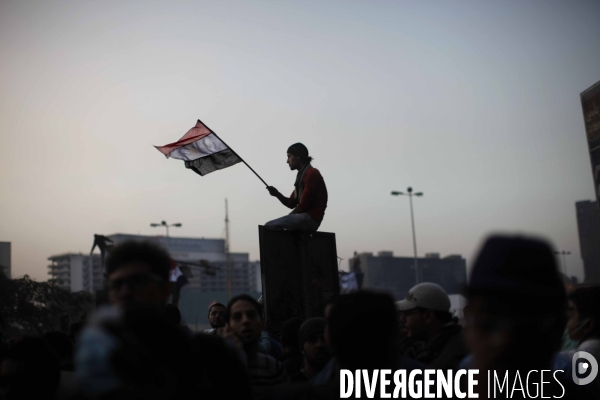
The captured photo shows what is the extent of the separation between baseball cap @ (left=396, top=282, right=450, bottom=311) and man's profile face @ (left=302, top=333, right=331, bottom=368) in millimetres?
777

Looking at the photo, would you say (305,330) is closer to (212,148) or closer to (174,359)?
(174,359)

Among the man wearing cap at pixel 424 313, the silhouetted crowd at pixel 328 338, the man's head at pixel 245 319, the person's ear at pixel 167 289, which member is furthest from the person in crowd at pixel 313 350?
the person's ear at pixel 167 289

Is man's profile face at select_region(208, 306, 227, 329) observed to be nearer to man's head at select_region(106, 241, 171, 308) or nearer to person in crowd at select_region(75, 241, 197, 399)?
man's head at select_region(106, 241, 171, 308)

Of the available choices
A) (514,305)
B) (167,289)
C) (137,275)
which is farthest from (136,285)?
(514,305)

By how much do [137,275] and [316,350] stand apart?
2443mm

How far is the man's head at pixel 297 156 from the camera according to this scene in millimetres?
8609

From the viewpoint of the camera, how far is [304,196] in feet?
27.5

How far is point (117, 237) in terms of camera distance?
17575 centimetres

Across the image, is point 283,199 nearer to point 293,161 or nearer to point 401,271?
point 293,161

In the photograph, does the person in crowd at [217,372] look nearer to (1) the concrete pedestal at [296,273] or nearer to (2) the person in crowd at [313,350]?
(2) the person in crowd at [313,350]

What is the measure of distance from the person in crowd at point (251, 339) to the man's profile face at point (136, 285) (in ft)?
5.43

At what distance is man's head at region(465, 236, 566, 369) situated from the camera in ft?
7.17

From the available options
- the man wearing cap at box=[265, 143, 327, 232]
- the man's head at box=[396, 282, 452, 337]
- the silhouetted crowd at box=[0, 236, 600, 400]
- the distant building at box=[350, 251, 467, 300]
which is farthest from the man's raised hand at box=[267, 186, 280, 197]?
the distant building at box=[350, 251, 467, 300]

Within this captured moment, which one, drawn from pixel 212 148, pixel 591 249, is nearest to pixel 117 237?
pixel 591 249
